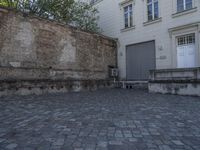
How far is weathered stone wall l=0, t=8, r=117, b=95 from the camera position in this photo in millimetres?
9742

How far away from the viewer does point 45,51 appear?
11273mm

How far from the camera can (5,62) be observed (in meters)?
9.54

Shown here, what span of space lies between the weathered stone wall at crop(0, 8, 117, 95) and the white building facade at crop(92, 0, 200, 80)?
2.10 m

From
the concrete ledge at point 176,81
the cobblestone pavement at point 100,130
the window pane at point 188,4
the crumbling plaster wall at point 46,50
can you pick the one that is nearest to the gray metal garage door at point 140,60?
the crumbling plaster wall at point 46,50

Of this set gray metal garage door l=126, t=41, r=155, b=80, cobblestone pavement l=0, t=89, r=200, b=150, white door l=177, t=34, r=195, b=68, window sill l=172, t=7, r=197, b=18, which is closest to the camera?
cobblestone pavement l=0, t=89, r=200, b=150

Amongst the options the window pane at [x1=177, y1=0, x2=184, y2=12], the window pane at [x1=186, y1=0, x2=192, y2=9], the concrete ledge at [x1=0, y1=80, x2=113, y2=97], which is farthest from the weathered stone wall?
the window pane at [x1=186, y1=0, x2=192, y2=9]

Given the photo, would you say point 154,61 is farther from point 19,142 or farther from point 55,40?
point 19,142

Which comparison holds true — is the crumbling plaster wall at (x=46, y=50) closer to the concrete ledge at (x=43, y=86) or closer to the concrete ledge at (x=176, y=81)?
the concrete ledge at (x=43, y=86)

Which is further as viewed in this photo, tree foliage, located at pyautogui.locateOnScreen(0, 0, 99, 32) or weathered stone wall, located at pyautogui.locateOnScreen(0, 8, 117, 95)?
tree foliage, located at pyautogui.locateOnScreen(0, 0, 99, 32)

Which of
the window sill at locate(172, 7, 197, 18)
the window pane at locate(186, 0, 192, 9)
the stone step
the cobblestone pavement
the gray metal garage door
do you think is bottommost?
the cobblestone pavement

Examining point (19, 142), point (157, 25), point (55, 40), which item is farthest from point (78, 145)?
point (157, 25)

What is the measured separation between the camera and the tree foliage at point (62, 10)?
16391 millimetres

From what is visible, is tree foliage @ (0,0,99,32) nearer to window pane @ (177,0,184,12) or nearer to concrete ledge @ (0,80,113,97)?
concrete ledge @ (0,80,113,97)

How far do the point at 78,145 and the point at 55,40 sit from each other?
9453mm
